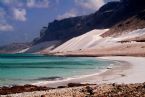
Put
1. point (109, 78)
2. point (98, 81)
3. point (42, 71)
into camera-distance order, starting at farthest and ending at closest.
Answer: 1. point (42, 71)
2. point (109, 78)
3. point (98, 81)

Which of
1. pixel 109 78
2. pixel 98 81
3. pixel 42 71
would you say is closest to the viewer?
pixel 98 81

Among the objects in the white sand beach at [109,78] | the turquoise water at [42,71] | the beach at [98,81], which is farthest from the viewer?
the turquoise water at [42,71]

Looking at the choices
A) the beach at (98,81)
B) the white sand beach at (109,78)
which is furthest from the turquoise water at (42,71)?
the beach at (98,81)

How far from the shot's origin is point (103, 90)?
864 inches

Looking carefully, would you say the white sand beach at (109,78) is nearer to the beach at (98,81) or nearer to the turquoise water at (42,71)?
the beach at (98,81)

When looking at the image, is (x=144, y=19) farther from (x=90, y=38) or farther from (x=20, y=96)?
(x=20, y=96)

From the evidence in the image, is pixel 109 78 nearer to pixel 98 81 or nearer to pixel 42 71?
pixel 98 81

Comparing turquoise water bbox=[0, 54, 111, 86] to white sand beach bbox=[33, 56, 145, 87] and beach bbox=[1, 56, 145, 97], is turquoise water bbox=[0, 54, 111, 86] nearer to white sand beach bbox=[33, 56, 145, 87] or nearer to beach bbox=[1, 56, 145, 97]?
white sand beach bbox=[33, 56, 145, 87]

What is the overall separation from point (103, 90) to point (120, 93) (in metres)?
1.63

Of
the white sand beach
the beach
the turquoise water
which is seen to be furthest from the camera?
the turquoise water

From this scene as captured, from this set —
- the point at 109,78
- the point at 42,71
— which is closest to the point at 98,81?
the point at 109,78

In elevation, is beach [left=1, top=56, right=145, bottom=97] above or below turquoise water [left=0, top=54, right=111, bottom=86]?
below

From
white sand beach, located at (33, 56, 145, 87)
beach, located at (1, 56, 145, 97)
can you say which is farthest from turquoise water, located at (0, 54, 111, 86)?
beach, located at (1, 56, 145, 97)

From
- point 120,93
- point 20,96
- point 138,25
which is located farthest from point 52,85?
point 138,25
